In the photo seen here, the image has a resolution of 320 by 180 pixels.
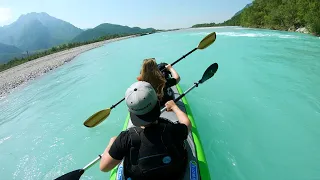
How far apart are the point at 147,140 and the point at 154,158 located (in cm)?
16

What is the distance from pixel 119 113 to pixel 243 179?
13.0ft

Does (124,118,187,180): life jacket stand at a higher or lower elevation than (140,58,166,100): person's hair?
lower

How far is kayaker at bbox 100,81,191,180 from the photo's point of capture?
1.80 meters

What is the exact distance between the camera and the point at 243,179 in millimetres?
3580

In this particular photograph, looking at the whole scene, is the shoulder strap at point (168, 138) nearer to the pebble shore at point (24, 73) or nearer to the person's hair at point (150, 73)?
the person's hair at point (150, 73)

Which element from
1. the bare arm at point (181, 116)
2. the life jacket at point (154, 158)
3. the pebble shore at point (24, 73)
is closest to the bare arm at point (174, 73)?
the bare arm at point (181, 116)

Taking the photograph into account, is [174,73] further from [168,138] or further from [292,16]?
[292,16]

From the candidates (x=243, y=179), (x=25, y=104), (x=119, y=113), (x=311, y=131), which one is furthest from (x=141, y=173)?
(x=25, y=104)

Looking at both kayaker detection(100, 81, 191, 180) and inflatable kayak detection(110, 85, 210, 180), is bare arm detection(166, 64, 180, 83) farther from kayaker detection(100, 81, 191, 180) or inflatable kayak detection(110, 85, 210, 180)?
kayaker detection(100, 81, 191, 180)

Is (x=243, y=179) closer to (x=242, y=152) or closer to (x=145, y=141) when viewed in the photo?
(x=242, y=152)

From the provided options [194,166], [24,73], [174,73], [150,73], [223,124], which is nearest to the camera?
[194,166]

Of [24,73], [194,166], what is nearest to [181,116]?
[194,166]

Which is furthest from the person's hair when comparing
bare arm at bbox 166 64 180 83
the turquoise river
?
the turquoise river

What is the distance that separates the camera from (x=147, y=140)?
184 cm
